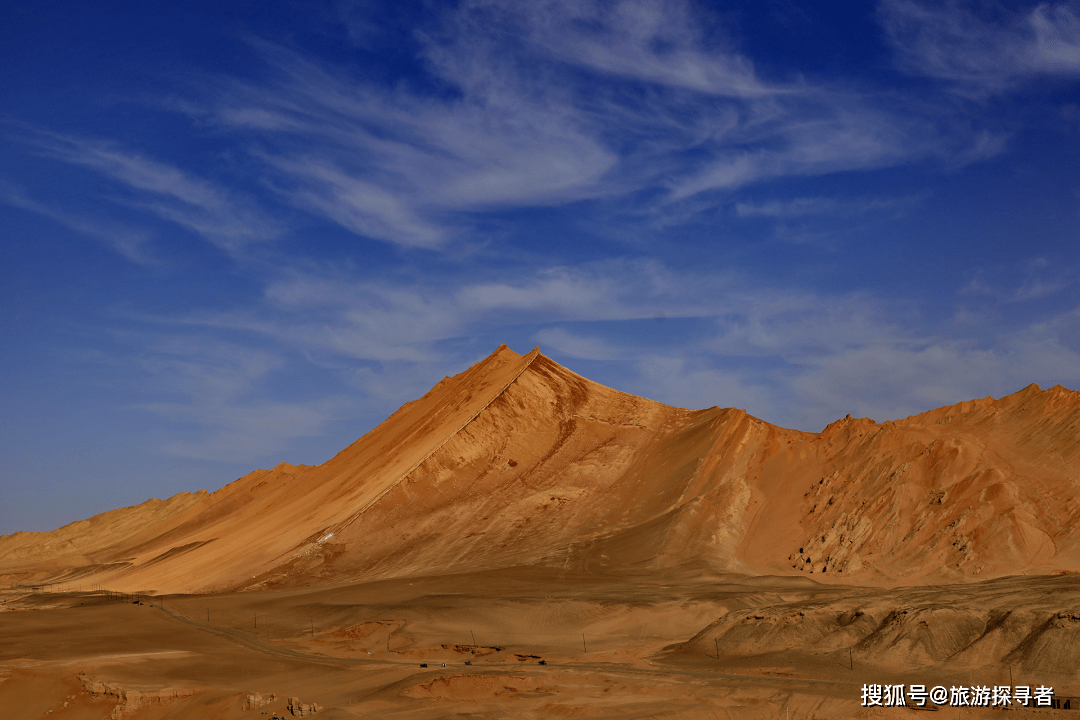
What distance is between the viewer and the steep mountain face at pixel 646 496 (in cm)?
4222

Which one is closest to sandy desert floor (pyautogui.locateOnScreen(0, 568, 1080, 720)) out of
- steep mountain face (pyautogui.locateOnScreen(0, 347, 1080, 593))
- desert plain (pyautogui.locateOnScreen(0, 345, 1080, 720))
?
desert plain (pyautogui.locateOnScreen(0, 345, 1080, 720))

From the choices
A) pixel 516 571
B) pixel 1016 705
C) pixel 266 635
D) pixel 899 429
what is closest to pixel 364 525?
pixel 516 571

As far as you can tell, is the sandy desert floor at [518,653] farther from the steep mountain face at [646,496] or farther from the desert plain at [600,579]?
the steep mountain face at [646,496]

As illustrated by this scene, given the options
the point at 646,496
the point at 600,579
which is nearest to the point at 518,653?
the point at 600,579

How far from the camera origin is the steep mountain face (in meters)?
42.2

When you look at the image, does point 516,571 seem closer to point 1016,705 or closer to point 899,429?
point 899,429

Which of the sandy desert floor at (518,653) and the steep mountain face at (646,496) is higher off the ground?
the steep mountain face at (646,496)

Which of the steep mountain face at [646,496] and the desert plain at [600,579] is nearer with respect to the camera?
the desert plain at [600,579]

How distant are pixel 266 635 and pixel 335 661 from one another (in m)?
8.15

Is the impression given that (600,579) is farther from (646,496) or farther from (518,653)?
(518,653)

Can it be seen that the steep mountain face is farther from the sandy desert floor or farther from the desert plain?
the sandy desert floor

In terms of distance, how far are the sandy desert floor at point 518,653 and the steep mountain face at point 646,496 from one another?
458cm

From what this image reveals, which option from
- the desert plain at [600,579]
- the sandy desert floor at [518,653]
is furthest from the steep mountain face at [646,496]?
the sandy desert floor at [518,653]

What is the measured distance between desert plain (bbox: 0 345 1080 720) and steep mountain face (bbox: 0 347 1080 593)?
186 millimetres
